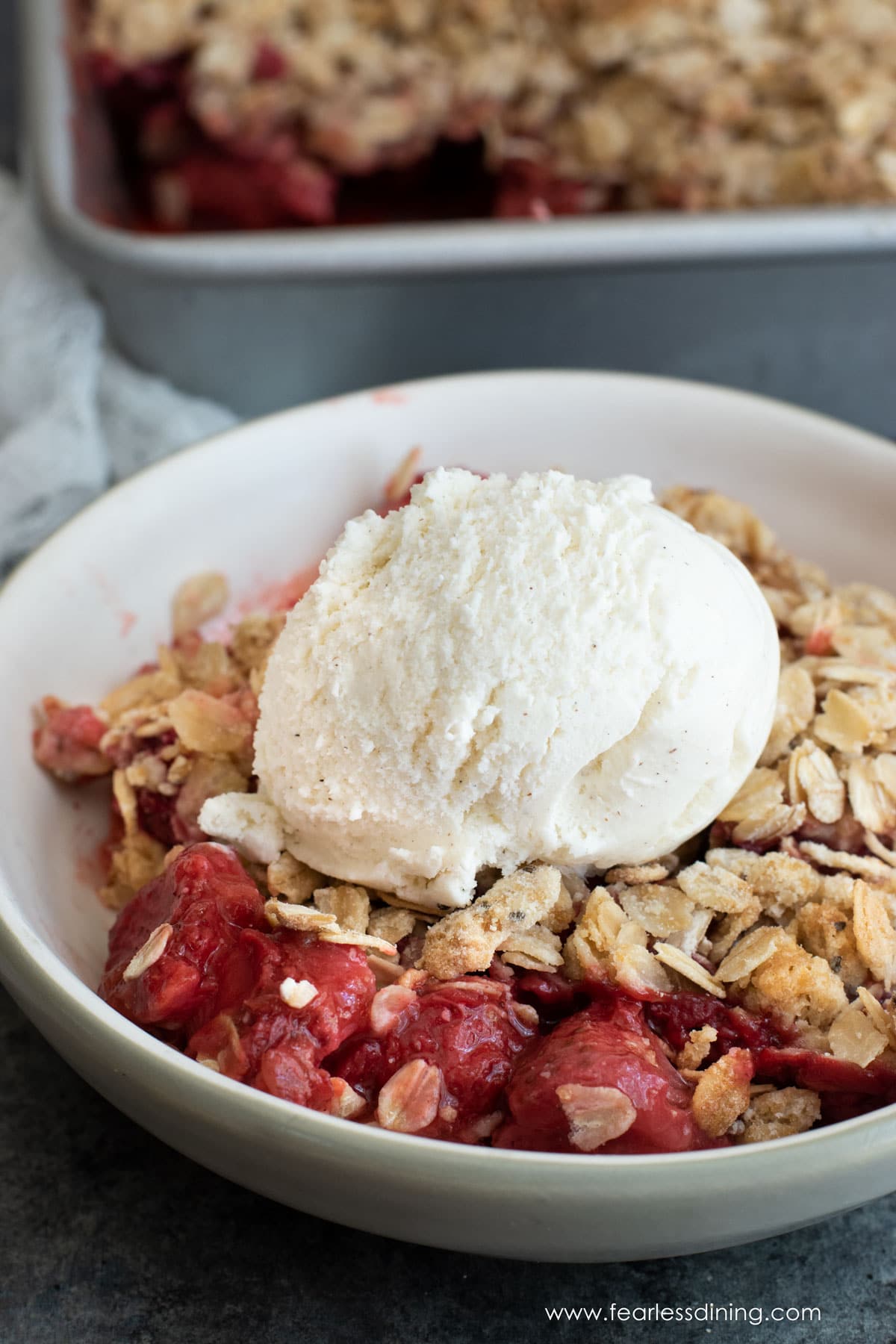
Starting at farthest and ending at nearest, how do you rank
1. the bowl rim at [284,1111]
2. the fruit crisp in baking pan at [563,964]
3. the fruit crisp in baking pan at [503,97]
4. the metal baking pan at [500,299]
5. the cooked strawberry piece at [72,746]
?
the fruit crisp in baking pan at [503,97], the metal baking pan at [500,299], the cooked strawberry piece at [72,746], the fruit crisp in baking pan at [563,964], the bowl rim at [284,1111]

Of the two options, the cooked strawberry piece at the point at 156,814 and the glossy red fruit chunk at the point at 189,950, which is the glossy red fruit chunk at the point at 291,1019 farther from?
the cooked strawberry piece at the point at 156,814

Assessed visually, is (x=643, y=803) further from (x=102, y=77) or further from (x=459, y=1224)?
(x=102, y=77)

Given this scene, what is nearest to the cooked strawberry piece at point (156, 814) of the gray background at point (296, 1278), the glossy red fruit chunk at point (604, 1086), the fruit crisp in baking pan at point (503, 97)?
the gray background at point (296, 1278)

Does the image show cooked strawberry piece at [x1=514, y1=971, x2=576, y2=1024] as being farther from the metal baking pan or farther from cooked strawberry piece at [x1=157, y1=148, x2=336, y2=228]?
cooked strawberry piece at [x1=157, y1=148, x2=336, y2=228]

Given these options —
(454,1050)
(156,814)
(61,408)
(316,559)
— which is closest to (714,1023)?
(454,1050)

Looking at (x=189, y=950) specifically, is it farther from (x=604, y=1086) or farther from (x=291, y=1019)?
(x=604, y=1086)

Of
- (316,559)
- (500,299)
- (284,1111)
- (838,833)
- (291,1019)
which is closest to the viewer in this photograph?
(284,1111)

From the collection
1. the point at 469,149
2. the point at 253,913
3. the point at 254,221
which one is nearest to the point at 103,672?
the point at 253,913
